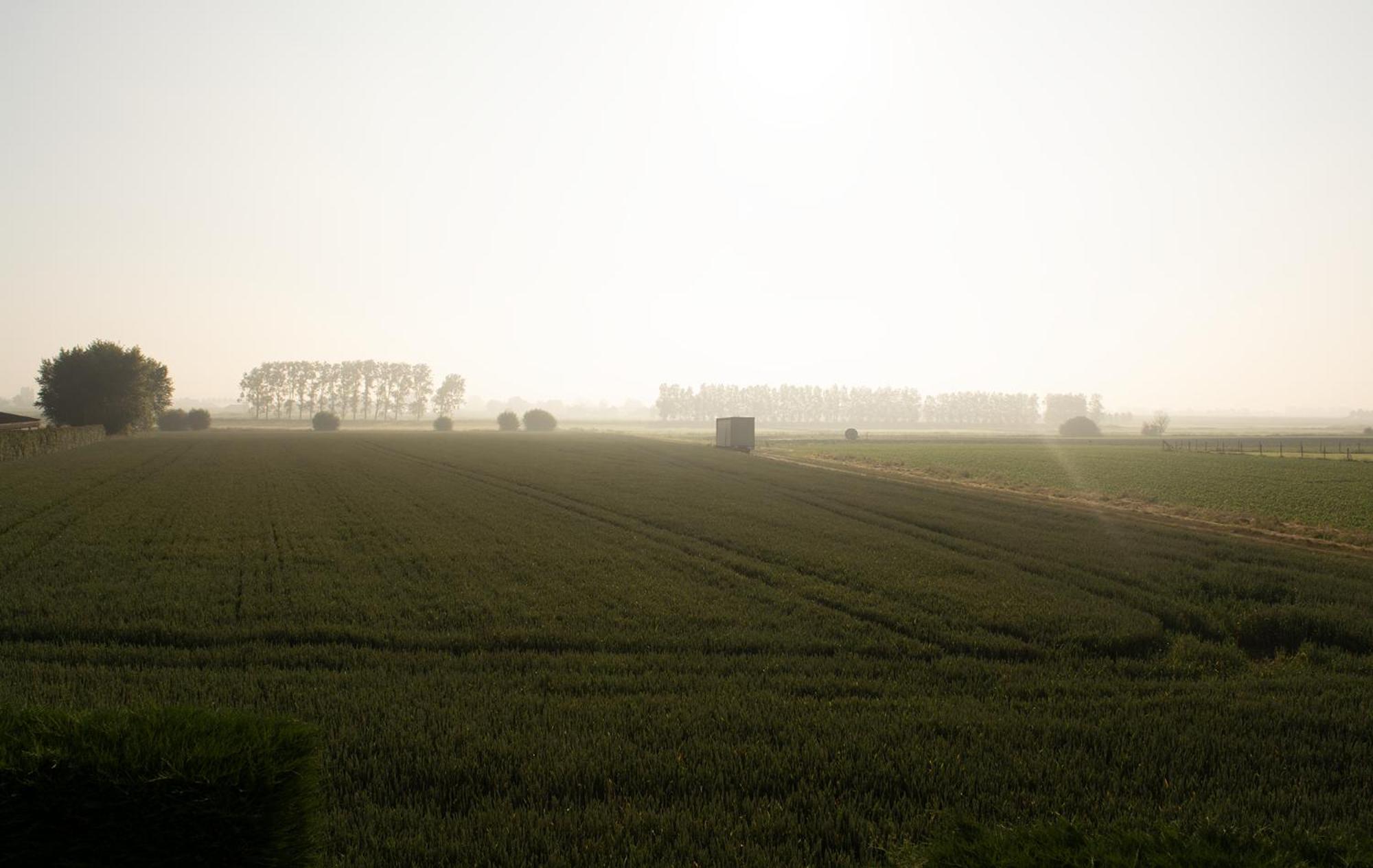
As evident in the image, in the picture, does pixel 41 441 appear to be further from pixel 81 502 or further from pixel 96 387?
pixel 81 502

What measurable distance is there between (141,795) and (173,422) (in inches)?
6381

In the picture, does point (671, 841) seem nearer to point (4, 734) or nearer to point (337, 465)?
point (4, 734)

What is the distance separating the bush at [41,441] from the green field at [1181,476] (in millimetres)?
64594

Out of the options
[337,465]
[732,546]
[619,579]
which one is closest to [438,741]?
[619,579]

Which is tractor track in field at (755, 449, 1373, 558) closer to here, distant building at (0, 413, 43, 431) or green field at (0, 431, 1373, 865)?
green field at (0, 431, 1373, 865)

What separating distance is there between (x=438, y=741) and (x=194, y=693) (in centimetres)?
374

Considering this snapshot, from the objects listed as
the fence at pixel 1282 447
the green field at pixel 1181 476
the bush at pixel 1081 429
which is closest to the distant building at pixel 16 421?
the green field at pixel 1181 476

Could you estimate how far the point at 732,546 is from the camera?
21.7 metres

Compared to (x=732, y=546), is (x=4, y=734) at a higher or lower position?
higher

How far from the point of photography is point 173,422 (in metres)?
137

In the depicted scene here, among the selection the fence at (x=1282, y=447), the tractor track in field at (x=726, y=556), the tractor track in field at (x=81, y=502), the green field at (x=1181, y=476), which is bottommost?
the tractor track in field at (x=726, y=556)

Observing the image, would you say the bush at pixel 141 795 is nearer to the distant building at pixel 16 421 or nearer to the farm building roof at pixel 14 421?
the distant building at pixel 16 421

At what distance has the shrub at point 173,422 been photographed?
13712 cm

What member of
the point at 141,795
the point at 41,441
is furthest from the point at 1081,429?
the point at 141,795
